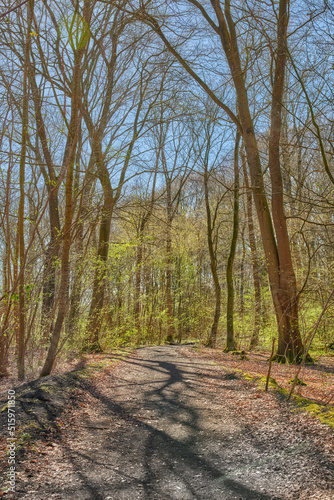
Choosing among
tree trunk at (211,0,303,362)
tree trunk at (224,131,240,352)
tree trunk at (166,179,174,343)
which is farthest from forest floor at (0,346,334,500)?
tree trunk at (166,179,174,343)

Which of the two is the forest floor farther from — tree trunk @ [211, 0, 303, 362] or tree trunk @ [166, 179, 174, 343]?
tree trunk @ [166, 179, 174, 343]

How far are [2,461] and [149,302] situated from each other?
49.2 ft

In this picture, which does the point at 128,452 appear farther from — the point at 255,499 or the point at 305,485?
the point at 305,485

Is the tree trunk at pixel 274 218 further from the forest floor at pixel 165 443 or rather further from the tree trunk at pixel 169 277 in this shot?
the tree trunk at pixel 169 277

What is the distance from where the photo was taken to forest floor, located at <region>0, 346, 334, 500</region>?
262 centimetres

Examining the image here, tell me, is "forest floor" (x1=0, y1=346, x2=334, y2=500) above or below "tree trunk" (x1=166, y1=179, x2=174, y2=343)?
below

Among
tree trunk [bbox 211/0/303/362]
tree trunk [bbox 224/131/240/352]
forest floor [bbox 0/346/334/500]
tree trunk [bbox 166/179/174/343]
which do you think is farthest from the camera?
tree trunk [bbox 166/179/174/343]

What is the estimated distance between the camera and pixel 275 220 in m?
8.44

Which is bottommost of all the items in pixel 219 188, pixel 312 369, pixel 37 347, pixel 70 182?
pixel 312 369

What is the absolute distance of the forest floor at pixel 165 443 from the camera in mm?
2619

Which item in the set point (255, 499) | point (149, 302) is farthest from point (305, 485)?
point (149, 302)

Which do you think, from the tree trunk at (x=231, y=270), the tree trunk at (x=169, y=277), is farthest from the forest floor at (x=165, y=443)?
the tree trunk at (x=169, y=277)

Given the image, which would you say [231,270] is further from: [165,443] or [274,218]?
[165,443]

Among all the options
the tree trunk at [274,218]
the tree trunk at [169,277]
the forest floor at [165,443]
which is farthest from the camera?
the tree trunk at [169,277]
